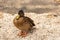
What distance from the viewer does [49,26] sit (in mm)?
3158

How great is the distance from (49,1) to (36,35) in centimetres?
139

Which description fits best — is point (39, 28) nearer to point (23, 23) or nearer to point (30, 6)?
point (23, 23)

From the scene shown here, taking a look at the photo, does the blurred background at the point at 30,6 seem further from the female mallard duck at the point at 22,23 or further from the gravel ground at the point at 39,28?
the female mallard duck at the point at 22,23

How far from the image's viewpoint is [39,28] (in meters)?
3.12

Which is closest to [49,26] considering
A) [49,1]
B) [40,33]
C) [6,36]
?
[40,33]

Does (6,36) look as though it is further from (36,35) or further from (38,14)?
(38,14)

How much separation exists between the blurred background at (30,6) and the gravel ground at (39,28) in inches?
11.1

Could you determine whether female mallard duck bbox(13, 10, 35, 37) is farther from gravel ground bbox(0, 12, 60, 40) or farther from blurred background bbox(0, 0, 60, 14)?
blurred background bbox(0, 0, 60, 14)

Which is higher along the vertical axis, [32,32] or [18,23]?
[18,23]

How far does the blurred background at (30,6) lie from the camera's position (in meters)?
3.84

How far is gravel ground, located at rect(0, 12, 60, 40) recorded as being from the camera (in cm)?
292

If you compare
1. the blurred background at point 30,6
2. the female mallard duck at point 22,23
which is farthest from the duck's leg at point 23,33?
the blurred background at point 30,6

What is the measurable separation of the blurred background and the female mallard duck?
855 mm

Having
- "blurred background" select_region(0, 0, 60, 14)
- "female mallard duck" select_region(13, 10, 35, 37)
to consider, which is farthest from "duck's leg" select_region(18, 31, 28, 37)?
"blurred background" select_region(0, 0, 60, 14)
